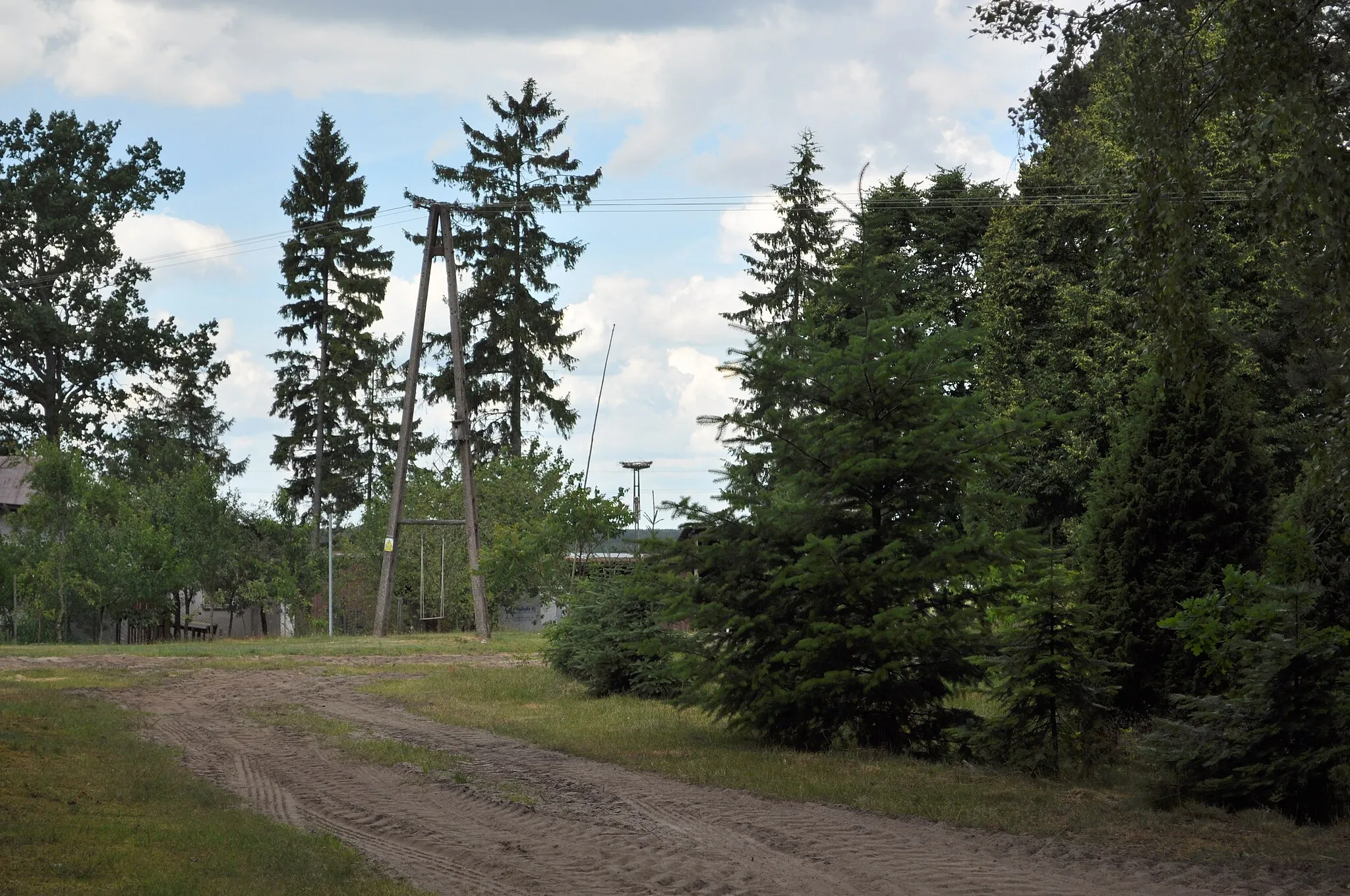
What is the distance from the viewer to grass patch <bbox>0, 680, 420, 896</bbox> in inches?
282

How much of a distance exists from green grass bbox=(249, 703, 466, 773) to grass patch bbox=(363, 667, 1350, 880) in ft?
4.52

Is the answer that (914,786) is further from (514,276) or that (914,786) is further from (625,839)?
(514,276)

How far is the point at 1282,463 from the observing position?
2775 centimetres

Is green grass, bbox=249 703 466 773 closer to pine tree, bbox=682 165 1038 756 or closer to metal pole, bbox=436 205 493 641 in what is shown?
pine tree, bbox=682 165 1038 756

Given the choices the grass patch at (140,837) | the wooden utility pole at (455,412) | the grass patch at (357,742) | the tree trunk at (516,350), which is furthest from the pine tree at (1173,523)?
the tree trunk at (516,350)

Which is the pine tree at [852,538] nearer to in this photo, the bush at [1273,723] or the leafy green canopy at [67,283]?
the bush at [1273,723]

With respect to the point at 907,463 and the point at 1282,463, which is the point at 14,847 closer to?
the point at 907,463

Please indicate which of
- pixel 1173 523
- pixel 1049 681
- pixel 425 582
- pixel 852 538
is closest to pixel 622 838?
pixel 852 538

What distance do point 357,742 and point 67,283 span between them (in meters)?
42.0

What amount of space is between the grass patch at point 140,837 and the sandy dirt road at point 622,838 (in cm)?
39

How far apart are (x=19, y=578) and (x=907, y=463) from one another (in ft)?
103

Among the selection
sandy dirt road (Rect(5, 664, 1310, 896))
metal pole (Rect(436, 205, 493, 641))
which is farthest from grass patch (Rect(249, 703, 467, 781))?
metal pole (Rect(436, 205, 493, 641))

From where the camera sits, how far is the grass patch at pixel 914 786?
8.70 m

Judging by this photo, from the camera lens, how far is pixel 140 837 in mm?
8367
